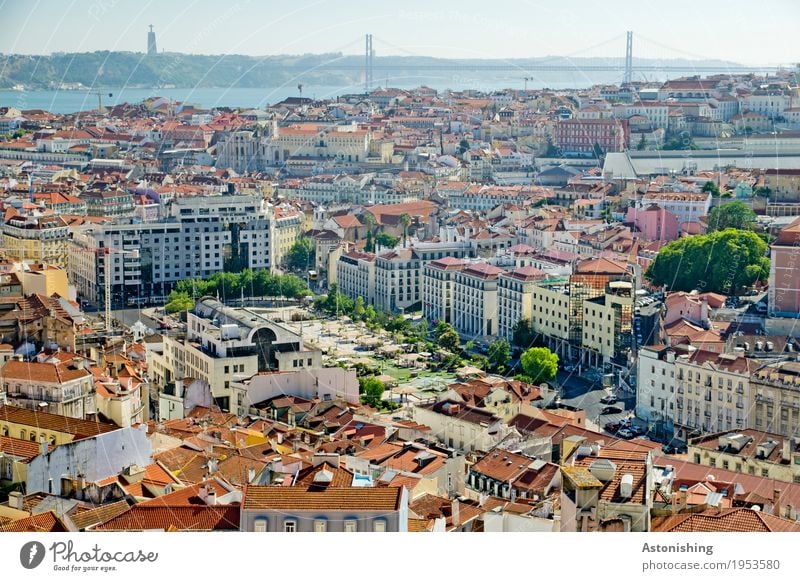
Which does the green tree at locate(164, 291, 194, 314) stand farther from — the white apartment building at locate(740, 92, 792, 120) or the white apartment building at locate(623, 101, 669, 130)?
the white apartment building at locate(740, 92, 792, 120)

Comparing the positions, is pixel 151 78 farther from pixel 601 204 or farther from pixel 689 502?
pixel 689 502

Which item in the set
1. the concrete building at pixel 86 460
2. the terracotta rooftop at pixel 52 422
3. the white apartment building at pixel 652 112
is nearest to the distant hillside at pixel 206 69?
the white apartment building at pixel 652 112

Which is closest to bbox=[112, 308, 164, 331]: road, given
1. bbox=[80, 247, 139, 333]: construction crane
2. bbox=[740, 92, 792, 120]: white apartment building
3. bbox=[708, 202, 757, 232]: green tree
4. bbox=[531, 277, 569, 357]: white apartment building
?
bbox=[80, 247, 139, 333]: construction crane

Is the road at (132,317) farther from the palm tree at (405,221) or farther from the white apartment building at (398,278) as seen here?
the palm tree at (405,221)

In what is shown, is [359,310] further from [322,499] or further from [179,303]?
[322,499]


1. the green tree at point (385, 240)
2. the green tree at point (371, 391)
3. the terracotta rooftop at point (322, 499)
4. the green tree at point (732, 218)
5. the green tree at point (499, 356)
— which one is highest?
the terracotta rooftop at point (322, 499)

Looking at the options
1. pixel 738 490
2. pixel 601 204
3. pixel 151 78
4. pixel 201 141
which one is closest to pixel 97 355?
pixel 738 490

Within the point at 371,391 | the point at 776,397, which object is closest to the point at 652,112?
the point at 371,391
